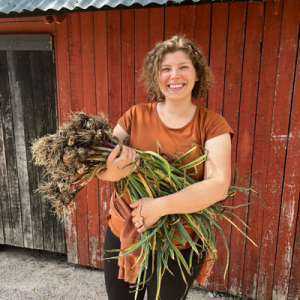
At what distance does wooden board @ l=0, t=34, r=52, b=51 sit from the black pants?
1886 millimetres

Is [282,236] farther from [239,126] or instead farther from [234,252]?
[239,126]

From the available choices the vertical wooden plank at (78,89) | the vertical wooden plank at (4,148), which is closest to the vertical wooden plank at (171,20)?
the vertical wooden plank at (78,89)

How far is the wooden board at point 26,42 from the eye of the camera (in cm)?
254

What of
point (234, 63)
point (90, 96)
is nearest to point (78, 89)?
point (90, 96)

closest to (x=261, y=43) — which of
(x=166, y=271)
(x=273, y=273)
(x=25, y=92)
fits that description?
(x=166, y=271)

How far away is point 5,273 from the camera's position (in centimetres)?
294

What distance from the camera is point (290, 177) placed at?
2.24 meters

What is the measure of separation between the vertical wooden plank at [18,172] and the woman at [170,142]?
1.77 metres

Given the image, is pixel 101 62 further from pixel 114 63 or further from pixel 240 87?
pixel 240 87

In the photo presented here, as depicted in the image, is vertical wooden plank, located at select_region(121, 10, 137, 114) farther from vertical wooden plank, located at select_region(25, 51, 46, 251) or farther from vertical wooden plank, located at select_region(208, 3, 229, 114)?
vertical wooden plank, located at select_region(25, 51, 46, 251)

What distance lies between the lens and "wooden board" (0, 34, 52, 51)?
2.54 metres

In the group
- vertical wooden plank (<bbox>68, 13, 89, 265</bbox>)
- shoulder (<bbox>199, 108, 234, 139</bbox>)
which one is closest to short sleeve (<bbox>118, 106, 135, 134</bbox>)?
shoulder (<bbox>199, 108, 234, 139</bbox>)

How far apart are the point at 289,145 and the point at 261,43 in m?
0.82

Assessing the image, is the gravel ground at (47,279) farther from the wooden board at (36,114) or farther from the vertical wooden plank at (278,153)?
the vertical wooden plank at (278,153)
